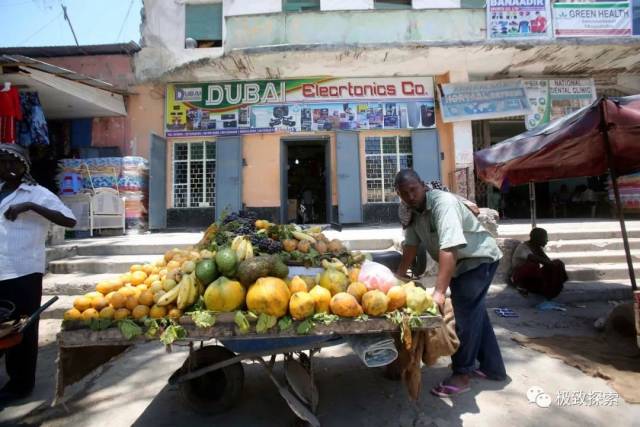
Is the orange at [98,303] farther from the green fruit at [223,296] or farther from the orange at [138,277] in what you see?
the green fruit at [223,296]

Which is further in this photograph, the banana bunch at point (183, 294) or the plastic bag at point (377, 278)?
the plastic bag at point (377, 278)

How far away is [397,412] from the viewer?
2393 millimetres

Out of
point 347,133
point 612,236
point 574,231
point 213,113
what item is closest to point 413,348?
point 574,231

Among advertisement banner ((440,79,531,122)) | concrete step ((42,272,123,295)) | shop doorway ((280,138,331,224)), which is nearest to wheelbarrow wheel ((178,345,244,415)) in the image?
concrete step ((42,272,123,295))

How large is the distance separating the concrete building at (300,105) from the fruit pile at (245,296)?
7376 millimetres

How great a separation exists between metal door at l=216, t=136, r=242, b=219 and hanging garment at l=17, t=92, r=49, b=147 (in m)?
3.79

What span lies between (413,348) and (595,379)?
6.19 ft

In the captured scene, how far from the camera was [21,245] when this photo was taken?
262cm

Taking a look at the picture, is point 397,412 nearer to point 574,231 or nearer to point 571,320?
point 571,320

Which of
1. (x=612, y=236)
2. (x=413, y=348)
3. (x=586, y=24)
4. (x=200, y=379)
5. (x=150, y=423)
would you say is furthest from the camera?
(x=586, y=24)

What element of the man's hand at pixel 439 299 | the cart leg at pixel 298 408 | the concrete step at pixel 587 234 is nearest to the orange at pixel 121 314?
the cart leg at pixel 298 408

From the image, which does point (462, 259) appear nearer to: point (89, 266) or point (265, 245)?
point (265, 245)

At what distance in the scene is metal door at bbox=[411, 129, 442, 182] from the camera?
31.2 feet

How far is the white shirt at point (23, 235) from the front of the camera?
102 inches
